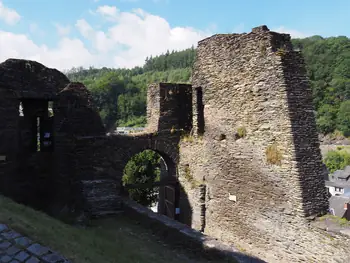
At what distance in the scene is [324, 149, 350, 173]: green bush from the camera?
216ft

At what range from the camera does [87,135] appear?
420 inches

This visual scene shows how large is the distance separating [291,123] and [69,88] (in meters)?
6.96

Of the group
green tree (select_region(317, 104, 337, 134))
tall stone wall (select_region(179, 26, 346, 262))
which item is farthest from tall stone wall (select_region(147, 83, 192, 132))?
green tree (select_region(317, 104, 337, 134))

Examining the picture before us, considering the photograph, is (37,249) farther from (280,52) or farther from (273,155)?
(280,52)

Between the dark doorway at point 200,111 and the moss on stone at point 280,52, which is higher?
the moss on stone at point 280,52

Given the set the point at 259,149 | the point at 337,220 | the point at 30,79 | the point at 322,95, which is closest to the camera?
the point at 337,220

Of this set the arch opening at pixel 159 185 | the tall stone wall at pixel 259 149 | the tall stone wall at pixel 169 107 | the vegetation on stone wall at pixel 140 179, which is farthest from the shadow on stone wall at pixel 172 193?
the vegetation on stone wall at pixel 140 179

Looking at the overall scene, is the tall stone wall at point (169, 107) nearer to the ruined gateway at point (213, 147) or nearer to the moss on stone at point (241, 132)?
the ruined gateway at point (213, 147)

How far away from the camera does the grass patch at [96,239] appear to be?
15.2 feet

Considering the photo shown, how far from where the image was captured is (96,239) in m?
6.34

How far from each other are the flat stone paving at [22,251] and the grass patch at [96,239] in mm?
210

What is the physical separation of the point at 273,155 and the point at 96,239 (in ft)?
16.5

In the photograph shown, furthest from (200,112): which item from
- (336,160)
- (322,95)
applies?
(322,95)

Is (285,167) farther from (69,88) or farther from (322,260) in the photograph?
(69,88)
